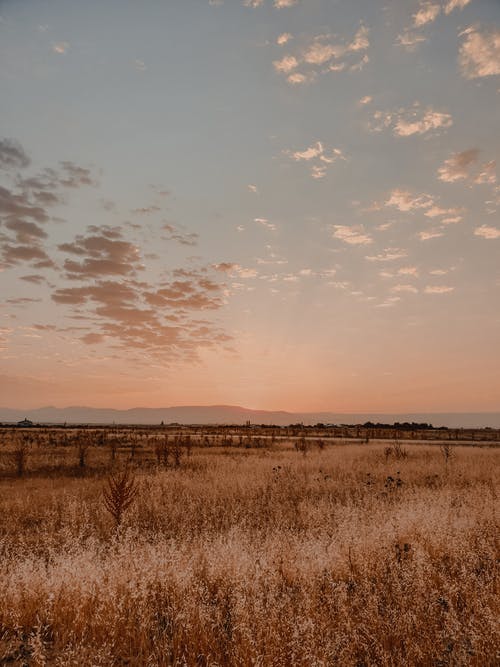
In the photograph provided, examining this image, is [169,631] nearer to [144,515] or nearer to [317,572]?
[317,572]

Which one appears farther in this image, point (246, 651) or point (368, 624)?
point (368, 624)

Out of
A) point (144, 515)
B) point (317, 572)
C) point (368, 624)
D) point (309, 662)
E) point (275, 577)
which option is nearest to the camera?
point (309, 662)

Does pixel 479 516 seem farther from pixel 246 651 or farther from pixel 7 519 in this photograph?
pixel 7 519

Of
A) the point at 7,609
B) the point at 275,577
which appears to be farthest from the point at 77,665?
the point at 275,577

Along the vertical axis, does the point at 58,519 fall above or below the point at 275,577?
below

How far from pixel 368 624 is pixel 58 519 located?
9639 mm

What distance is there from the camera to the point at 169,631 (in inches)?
173

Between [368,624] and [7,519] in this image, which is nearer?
[368,624]

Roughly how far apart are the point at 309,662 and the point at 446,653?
1.25m

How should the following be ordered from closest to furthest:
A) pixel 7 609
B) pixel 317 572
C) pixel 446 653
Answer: pixel 446 653, pixel 7 609, pixel 317 572

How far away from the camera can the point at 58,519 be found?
37.2 ft

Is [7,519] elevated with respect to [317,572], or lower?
lower

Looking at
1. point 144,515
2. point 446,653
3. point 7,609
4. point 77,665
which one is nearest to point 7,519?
point 144,515

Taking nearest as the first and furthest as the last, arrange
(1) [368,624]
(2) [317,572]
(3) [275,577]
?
(1) [368,624], (3) [275,577], (2) [317,572]
